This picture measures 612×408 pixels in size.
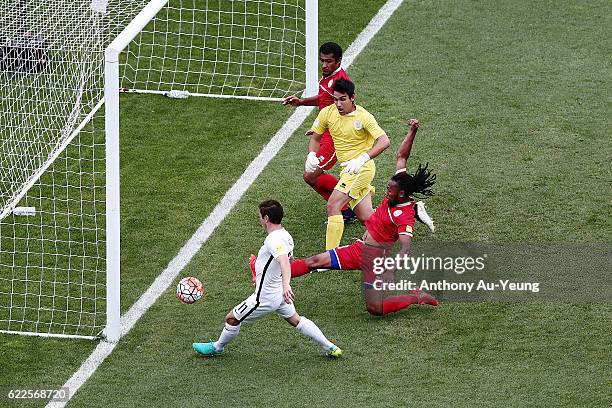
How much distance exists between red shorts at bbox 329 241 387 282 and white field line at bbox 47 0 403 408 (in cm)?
177

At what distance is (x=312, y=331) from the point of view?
11031mm

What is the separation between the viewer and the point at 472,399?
10461 mm

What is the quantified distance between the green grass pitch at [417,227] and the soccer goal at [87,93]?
38 cm

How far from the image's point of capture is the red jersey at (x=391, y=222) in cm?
1164

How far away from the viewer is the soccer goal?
12023mm

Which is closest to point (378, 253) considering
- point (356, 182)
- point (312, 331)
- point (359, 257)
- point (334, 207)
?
point (359, 257)

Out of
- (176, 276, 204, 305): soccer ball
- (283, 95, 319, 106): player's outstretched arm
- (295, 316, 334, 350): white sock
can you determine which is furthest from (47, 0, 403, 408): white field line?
(295, 316, 334, 350): white sock

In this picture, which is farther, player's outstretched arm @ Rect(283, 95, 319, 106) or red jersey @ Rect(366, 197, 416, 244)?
player's outstretched arm @ Rect(283, 95, 319, 106)

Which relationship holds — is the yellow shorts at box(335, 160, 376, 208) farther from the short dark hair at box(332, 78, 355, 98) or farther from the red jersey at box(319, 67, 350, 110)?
the red jersey at box(319, 67, 350, 110)

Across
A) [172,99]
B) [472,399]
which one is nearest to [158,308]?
[472,399]

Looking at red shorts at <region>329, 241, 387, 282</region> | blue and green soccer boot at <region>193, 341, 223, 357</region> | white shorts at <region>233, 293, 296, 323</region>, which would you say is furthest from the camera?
red shorts at <region>329, 241, 387, 282</region>

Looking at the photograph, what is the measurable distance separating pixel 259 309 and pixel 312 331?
19.2 inches

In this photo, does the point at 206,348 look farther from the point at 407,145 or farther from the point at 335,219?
the point at 407,145

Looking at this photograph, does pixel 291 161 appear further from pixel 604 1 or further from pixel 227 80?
pixel 604 1
